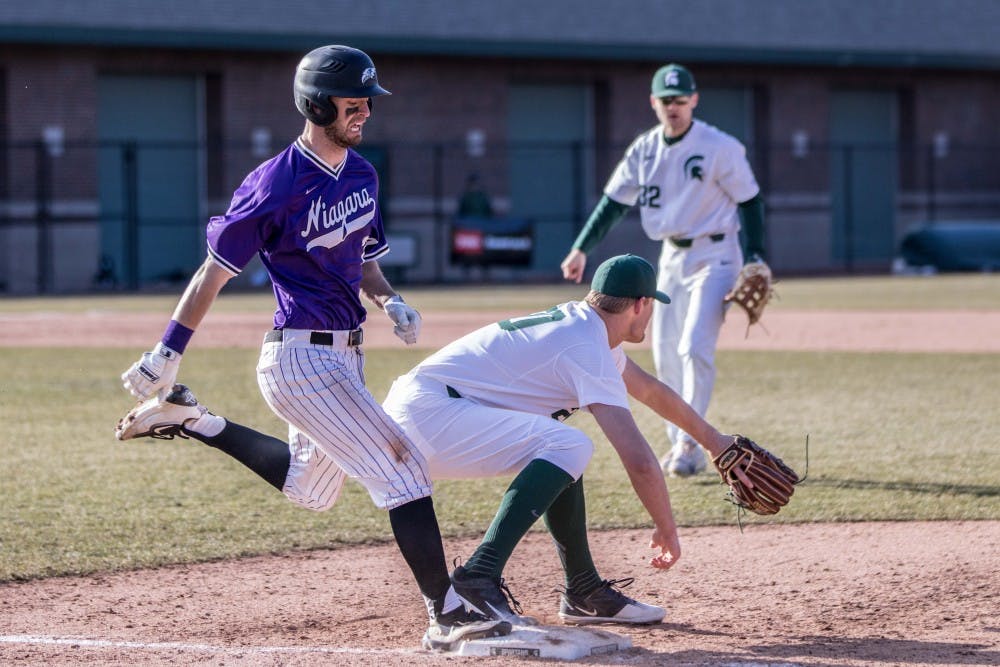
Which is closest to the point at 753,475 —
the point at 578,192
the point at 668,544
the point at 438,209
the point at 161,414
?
the point at 668,544

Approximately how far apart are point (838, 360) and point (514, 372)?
971 centimetres

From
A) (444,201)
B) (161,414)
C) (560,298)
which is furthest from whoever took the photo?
(444,201)

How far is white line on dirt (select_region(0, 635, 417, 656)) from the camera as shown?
4766 mm

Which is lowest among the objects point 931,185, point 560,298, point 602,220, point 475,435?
point 560,298

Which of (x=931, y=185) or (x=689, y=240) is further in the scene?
(x=931, y=185)

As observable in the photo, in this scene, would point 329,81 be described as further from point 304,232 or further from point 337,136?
point 304,232

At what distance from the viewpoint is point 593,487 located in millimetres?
7961

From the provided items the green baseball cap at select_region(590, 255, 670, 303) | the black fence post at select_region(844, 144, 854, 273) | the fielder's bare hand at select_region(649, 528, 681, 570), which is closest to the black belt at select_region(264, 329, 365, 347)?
the green baseball cap at select_region(590, 255, 670, 303)

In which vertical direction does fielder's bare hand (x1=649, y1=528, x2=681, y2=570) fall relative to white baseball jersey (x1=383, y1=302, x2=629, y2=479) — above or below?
below

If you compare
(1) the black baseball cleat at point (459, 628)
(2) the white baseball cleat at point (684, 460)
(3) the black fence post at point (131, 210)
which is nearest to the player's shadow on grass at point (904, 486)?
(2) the white baseball cleat at point (684, 460)

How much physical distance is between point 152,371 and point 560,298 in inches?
704

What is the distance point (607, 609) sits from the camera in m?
5.16

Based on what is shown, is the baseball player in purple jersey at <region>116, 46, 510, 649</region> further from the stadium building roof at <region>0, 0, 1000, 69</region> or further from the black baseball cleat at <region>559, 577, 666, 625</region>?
the stadium building roof at <region>0, 0, 1000, 69</region>

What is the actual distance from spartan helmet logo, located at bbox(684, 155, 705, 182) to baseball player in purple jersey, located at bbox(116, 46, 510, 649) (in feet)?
11.6
